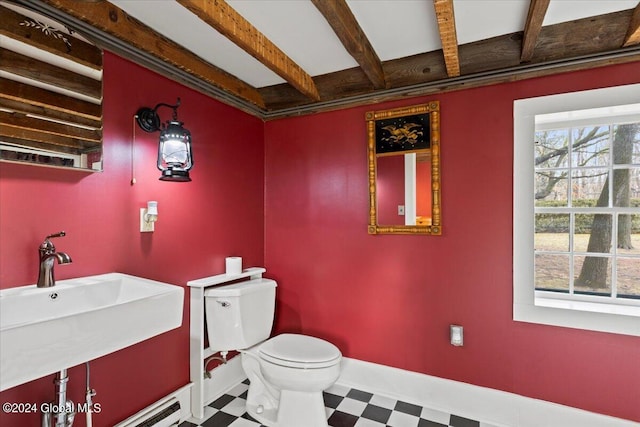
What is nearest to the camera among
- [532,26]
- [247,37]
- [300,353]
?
[532,26]

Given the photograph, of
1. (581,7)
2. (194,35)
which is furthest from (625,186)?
(194,35)

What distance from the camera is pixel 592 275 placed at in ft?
6.80

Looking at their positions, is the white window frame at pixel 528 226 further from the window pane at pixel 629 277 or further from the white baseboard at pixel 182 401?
the white baseboard at pixel 182 401

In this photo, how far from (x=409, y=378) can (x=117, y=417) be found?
1.73 meters

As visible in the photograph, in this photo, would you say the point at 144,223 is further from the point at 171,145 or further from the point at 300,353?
the point at 300,353

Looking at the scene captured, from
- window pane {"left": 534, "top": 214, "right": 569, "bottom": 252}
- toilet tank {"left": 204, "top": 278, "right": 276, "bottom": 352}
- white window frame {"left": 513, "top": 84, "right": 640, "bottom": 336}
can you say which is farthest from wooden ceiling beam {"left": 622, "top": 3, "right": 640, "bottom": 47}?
toilet tank {"left": 204, "top": 278, "right": 276, "bottom": 352}

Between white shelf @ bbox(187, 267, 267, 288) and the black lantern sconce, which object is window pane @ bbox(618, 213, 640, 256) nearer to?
white shelf @ bbox(187, 267, 267, 288)

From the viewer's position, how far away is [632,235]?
195 cm

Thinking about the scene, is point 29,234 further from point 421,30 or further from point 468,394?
point 468,394

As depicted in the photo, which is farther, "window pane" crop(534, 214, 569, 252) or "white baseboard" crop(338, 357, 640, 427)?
"window pane" crop(534, 214, 569, 252)

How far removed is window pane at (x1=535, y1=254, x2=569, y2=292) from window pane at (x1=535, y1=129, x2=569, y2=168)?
2.08ft

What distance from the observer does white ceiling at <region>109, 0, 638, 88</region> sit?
1537 mm

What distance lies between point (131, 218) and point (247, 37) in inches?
45.1

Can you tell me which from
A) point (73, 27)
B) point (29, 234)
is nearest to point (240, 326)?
point (29, 234)
